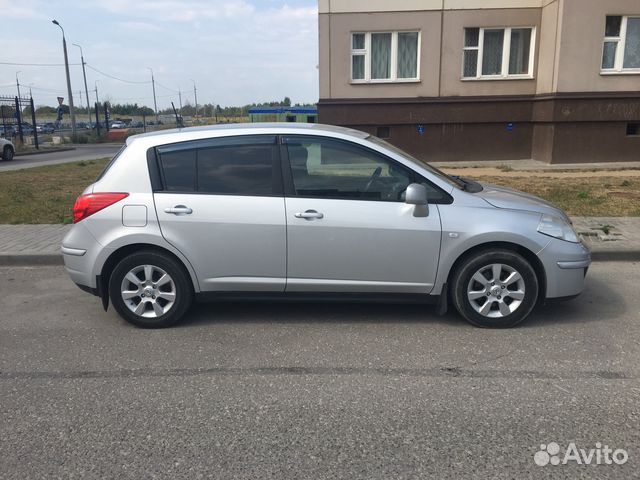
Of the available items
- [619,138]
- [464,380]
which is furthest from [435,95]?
[464,380]

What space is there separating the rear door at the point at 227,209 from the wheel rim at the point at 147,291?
0.30 m

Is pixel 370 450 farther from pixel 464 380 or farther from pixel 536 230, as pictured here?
pixel 536 230

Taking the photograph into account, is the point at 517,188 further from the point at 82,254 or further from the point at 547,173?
the point at 82,254

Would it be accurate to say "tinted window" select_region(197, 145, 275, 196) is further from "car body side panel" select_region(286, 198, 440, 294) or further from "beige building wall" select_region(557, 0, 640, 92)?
"beige building wall" select_region(557, 0, 640, 92)

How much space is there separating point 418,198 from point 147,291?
8.02 ft

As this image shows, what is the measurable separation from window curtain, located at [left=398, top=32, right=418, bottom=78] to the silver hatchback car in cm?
1322

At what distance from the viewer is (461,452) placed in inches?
123

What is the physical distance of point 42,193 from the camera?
12648 mm

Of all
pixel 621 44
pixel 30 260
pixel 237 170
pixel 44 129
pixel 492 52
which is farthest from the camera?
pixel 44 129

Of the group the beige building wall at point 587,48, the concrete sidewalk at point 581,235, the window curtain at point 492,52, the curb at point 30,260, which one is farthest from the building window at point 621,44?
the curb at point 30,260

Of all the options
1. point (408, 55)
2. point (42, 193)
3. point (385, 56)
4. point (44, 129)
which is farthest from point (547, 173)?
point (44, 129)

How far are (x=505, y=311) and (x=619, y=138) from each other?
14037 mm

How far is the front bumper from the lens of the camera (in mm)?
4793

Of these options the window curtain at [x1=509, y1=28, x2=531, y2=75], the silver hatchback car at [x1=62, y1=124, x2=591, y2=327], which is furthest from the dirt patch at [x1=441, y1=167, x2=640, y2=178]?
the silver hatchback car at [x1=62, y1=124, x2=591, y2=327]
